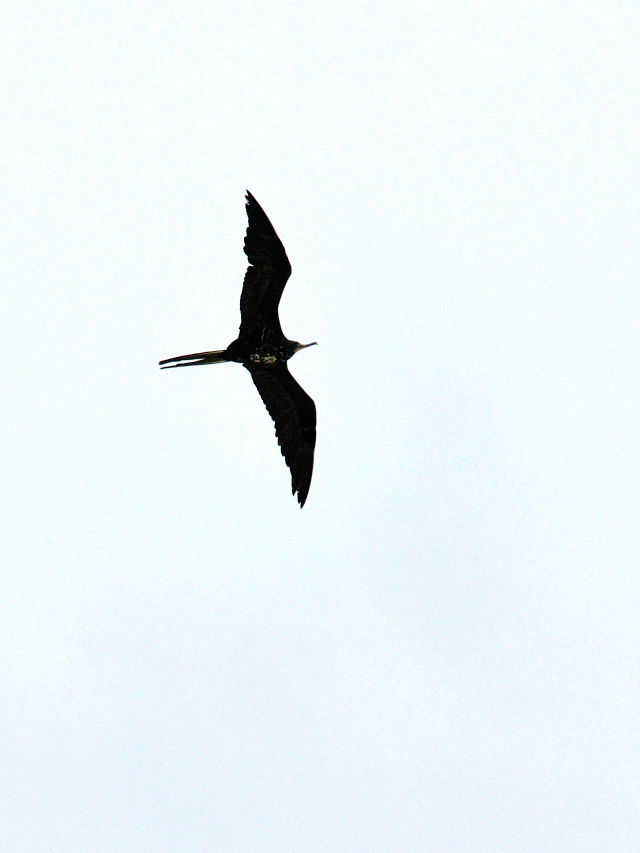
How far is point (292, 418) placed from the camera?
77.5ft

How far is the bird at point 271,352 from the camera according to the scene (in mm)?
21422

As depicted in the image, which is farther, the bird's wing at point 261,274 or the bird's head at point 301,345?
the bird's head at point 301,345

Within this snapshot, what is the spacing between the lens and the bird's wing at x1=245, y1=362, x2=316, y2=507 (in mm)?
23406

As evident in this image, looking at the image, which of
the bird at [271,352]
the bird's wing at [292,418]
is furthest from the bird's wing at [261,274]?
the bird's wing at [292,418]

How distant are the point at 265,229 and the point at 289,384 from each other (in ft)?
10.7

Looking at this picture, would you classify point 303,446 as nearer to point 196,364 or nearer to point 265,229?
point 196,364

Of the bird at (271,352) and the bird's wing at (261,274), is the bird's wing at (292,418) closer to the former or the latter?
the bird at (271,352)

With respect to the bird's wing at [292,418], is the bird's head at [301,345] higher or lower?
higher

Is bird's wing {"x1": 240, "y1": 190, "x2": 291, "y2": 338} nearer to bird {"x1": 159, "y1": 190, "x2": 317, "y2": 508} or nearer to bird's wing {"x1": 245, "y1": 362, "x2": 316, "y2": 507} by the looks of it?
bird {"x1": 159, "y1": 190, "x2": 317, "y2": 508}

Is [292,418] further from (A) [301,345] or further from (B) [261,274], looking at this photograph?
(B) [261,274]

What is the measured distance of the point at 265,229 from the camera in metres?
21.3

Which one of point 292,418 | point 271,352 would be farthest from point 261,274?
point 292,418

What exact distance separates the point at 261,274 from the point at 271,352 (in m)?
1.63

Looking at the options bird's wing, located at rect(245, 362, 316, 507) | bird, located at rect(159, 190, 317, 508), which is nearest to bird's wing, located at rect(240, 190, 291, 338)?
bird, located at rect(159, 190, 317, 508)
